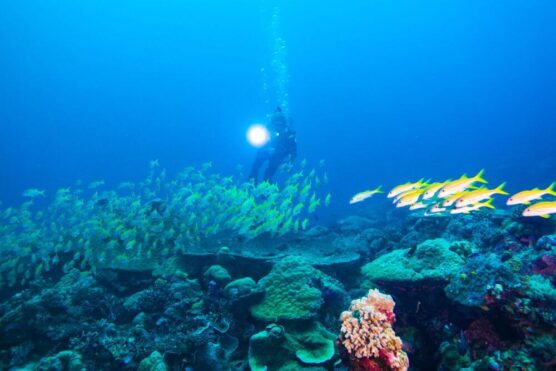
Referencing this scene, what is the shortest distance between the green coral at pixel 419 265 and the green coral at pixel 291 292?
932mm

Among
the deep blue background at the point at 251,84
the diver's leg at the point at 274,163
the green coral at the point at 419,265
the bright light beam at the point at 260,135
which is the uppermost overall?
the deep blue background at the point at 251,84

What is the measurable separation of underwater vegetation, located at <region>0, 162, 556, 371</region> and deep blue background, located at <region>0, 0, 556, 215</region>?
279 ft

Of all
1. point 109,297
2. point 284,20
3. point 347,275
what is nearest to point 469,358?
point 347,275

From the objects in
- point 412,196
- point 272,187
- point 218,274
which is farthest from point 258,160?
point 412,196

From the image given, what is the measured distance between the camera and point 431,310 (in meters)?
5.16

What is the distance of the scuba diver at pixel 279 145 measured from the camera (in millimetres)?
16203

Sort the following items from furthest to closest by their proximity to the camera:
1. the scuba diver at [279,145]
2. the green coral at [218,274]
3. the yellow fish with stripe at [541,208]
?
1. the scuba diver at [279,145]
2. the green coral at [218,274]
3. the yellow fish with stripe at [541,208]

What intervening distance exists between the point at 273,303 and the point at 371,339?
2.38m

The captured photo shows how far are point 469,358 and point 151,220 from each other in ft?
27.8

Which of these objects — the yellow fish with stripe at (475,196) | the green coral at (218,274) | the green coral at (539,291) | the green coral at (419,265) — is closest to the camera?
the green coral at (539,291)

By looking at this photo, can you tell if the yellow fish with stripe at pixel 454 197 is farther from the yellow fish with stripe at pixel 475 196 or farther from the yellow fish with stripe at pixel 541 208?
the yellow fish with stripe at pixel 541 208

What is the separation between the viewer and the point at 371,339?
3.62 m

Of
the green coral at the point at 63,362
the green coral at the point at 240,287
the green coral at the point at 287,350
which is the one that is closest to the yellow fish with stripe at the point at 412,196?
the green coral at the point at 287,350

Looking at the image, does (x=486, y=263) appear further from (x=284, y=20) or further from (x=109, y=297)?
(x=284, y=20)
